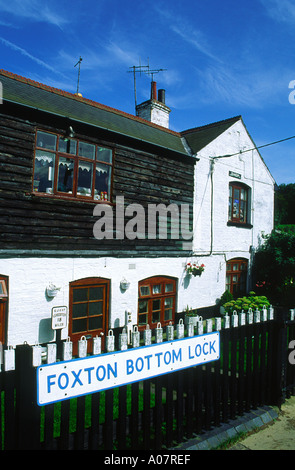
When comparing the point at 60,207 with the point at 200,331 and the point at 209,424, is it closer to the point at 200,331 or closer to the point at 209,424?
the point at 200,331

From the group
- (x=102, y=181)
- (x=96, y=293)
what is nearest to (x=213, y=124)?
(x=102, y=181)

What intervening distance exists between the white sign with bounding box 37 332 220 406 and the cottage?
4.45 meters

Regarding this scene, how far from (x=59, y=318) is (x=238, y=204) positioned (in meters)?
9.05

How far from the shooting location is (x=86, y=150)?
332 inches

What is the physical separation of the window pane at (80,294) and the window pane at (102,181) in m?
2.52

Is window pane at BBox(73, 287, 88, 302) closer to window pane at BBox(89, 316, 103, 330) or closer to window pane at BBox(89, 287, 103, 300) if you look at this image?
window pane at BBox(89, 287, 103, 300)

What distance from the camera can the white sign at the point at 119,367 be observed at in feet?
9.70

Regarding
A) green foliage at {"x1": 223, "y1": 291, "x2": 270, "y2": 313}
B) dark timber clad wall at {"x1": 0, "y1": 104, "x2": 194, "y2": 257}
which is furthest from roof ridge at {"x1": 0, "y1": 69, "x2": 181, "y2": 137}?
green foliage at {"x1": 223, "y1": 291, "x2": 270, "y2": 313}

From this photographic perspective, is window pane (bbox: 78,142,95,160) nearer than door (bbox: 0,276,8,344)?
No

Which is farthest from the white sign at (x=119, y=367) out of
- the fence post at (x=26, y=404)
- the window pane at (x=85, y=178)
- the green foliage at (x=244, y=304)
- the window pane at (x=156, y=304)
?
the green foliage at (x=244, y=304)

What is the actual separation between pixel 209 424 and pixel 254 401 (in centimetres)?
105

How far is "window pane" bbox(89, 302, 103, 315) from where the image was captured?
8.55 meters

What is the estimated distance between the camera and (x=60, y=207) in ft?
25.8

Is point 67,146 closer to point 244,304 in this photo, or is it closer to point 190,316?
point 190,316
